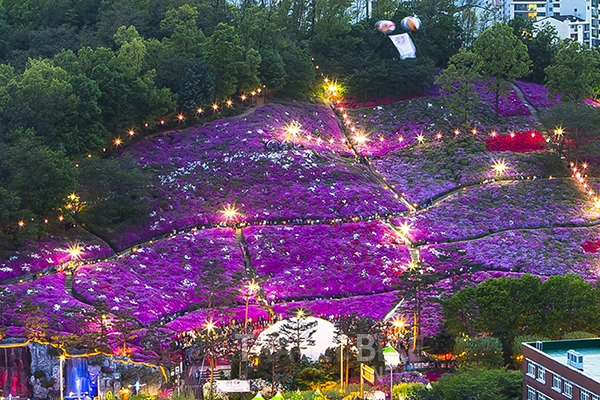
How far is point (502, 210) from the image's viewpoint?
110 metres

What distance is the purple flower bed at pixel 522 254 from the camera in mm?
97500

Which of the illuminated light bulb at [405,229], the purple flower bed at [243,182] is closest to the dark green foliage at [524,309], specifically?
the illuminated light bulb at [405,229]

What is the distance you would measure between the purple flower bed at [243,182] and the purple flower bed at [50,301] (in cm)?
1372

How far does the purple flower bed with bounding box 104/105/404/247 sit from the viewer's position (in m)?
105

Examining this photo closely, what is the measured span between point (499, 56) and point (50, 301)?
73.1 metres

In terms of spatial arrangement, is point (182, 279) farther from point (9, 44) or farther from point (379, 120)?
point (9, 44)

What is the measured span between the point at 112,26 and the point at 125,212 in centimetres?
4046

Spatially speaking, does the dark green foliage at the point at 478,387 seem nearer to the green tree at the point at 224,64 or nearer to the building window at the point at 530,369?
the building window at the point at 530,369

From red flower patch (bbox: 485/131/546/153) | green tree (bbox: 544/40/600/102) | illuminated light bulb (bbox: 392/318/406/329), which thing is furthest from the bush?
green tree (bbox: 544/40/600/102)

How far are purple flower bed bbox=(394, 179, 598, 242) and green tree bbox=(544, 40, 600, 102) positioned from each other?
2246cm

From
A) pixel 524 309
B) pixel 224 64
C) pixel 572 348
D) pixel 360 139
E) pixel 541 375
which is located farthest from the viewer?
pixel 360 139

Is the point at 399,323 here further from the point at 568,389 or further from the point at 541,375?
the point at 568,389

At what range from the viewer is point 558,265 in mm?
98312

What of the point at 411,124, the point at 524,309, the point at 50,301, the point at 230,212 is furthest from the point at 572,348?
the point at 411,124
